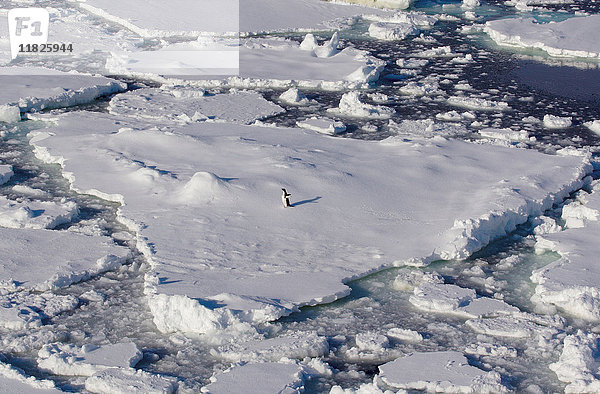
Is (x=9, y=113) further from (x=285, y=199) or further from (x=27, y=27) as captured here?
(x=27, y=27)

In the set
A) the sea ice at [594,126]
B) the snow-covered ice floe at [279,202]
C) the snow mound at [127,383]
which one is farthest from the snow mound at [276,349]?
the sea ice at [594,126]

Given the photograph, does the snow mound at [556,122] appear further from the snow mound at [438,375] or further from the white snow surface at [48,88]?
the white snow surface at [48,88]

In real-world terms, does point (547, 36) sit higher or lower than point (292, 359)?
higher

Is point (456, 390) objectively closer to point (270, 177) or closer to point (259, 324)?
point (259, 324)

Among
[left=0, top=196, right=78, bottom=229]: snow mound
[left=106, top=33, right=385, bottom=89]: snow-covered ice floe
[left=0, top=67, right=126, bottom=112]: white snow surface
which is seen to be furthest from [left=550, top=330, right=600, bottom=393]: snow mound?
[left=0, top=67, right=126, bottom=112]: white snow surface

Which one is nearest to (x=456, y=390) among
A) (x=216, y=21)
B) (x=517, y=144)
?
(x=517, y=144)

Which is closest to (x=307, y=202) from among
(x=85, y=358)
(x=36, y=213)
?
(x=36, y=213)
